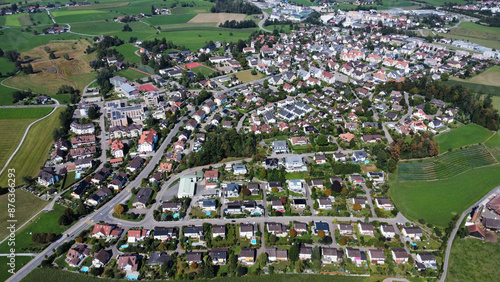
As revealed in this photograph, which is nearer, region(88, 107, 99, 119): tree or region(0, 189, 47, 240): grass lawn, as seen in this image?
region(0, 189, 47, 240): grass lawn

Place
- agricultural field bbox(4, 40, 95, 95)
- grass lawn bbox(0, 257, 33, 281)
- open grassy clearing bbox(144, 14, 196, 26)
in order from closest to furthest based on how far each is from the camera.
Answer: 1. grass lawn bbox(0, 257, 33, 281)
2. agricultural field bbox(4, 40, 95, 95)
3. open grassy clearing bbox(144, 14, 196, 26)

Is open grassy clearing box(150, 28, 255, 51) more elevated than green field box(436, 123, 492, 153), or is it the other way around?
open grassy clearing box(150, 28, 255, 51)

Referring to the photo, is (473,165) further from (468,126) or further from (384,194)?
(384,194)

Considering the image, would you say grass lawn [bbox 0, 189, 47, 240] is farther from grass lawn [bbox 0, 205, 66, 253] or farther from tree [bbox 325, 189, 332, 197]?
tree [bbox 325, 189, 332, 197]

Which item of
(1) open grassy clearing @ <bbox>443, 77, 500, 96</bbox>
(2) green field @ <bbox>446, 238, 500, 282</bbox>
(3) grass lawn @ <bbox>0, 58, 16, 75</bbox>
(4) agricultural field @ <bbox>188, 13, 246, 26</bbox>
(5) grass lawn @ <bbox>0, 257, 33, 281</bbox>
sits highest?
(4) agricultural field @ <bbox>188, 13, 246, 26</bbox>

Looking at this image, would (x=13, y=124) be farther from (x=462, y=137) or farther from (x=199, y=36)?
(x=462, y=137)

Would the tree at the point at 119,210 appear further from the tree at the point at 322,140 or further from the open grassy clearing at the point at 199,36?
the open grassy clearing at the point at 199,36

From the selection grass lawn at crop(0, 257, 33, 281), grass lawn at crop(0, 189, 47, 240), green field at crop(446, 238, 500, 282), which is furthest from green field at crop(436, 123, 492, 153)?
grass lawn at crop(0, 189, 47, 240)
